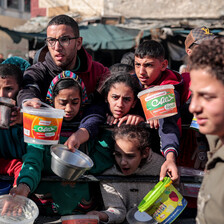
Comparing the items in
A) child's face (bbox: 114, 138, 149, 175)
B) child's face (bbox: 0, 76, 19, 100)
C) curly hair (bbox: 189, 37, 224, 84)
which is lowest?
Answer: child's face (bbox: 114, 138, 149, 175)

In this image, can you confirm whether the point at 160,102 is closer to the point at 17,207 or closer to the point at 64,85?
the point at 64,85

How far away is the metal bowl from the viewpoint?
2391 millimetres

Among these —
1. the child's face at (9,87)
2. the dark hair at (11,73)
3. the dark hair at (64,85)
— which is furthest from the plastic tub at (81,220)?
the dark hair at (11,73)

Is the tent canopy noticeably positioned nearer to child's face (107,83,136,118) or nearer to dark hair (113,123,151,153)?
child's face (107,83,136,118)

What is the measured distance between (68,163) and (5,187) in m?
0.81

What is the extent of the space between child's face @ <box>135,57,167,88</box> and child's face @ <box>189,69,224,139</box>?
5.35 ft

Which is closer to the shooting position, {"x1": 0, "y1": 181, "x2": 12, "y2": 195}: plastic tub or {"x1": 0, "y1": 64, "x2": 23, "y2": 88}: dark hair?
{"x1": 0, "y1": 181, "x2": 12, "y2": 195}: plastic tub

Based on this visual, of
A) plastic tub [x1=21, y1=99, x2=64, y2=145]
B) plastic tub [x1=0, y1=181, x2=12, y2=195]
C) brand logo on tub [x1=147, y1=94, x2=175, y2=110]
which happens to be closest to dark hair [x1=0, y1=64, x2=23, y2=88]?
plastic tub [x1=21, y1=99, x2=64, y2=145]

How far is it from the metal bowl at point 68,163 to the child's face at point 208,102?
3.51 ft

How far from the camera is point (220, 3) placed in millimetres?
15891

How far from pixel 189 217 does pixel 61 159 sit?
1406 mm

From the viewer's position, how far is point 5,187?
2.83 m

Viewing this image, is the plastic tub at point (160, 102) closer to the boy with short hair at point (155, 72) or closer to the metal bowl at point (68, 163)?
the boy with short hair at point (155, 72)

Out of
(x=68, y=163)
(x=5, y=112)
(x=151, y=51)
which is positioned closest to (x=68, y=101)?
(x=5, y=112)
